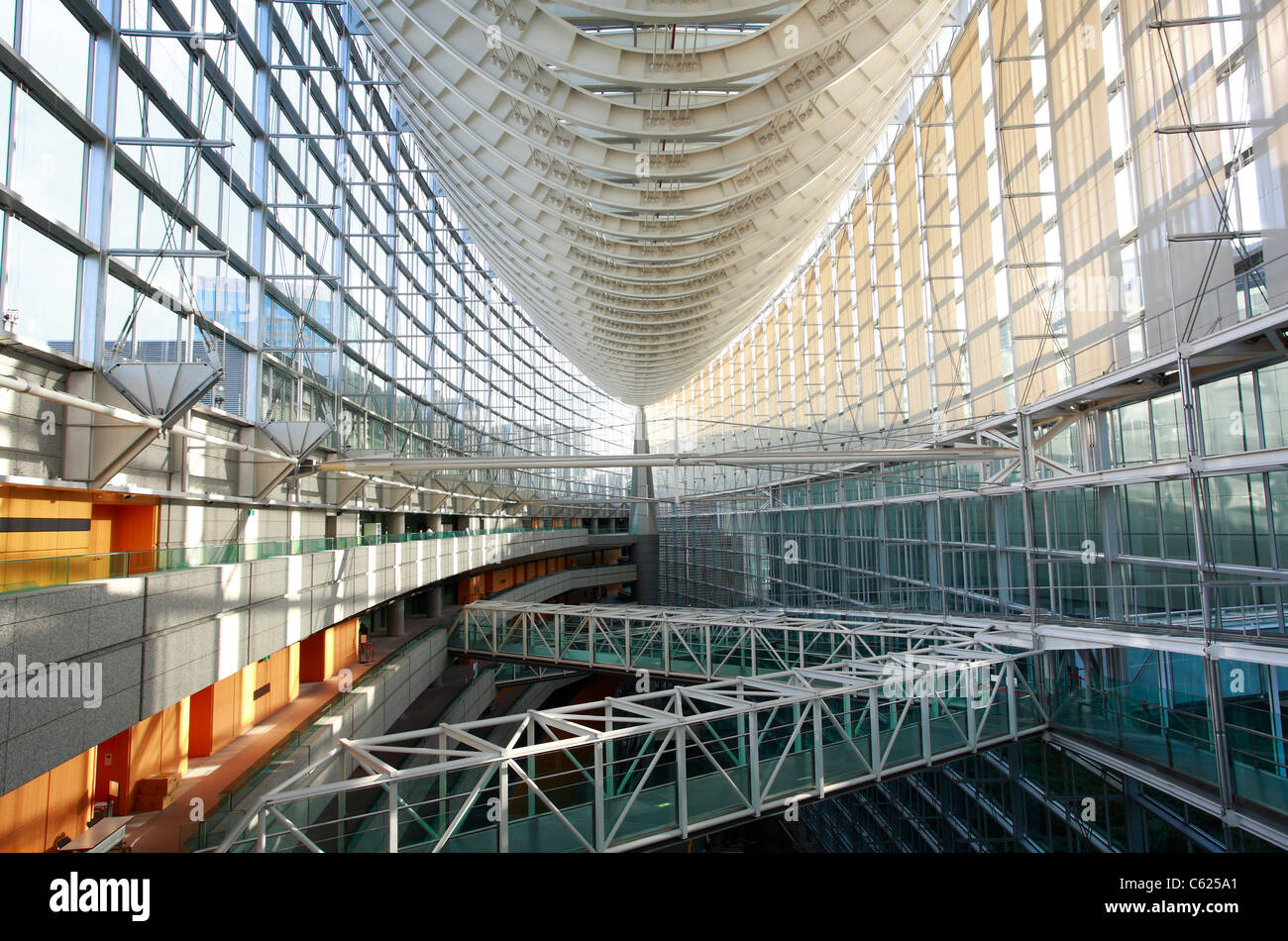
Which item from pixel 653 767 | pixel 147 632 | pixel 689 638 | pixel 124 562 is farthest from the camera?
pixel 689 638

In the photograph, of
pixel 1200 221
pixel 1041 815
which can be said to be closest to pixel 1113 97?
pixel 1200 221

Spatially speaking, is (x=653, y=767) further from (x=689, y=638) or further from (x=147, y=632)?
(x=689, y=638)

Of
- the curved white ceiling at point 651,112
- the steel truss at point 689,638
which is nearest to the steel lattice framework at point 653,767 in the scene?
the steel truss at point 689,638

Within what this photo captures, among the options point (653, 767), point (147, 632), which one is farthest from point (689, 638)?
point (147, 632)

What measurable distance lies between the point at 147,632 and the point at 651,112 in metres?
10.2

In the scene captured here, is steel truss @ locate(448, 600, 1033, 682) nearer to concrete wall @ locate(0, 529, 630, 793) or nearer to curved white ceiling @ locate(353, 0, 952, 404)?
concrete wall @ locate(0, 529, 630, 793)

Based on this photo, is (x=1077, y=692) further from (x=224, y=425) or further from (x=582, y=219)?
(x=224, y=425)

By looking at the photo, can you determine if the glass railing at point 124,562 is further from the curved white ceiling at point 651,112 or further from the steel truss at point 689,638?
the steel truss at point 689,638

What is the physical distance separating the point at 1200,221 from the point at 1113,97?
10.6 feet

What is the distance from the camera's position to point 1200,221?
960cm

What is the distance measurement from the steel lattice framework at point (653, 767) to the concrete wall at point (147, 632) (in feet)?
5.68

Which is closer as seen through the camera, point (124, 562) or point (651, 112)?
point (124, 562)

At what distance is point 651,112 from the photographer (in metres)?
11.7
